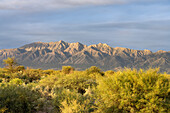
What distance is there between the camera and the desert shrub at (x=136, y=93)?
11070mm

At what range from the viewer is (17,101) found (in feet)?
40.3

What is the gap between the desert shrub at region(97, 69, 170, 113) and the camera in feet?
36.3

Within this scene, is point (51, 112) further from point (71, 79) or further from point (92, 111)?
point (71, 79)

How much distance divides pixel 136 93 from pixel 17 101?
6586mm

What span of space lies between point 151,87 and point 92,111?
3.71 m

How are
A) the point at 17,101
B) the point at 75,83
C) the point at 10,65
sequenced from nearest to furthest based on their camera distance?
the point at 17,101 → the point at 75,83 → the point at 10,65

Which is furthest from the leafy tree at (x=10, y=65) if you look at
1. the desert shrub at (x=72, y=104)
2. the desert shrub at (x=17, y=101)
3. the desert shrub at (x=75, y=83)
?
the desert shrub at (x=17, y=101)

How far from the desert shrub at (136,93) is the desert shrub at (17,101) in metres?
4.01

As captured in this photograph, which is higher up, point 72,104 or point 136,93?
point 136,93

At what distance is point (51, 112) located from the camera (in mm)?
13062

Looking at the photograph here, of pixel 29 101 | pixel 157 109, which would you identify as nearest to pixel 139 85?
pixel 157 109

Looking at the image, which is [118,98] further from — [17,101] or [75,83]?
[75,83]

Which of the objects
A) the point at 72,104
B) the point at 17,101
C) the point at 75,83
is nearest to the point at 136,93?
the point at 72,104

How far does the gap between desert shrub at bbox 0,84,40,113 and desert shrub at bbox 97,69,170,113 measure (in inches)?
158
